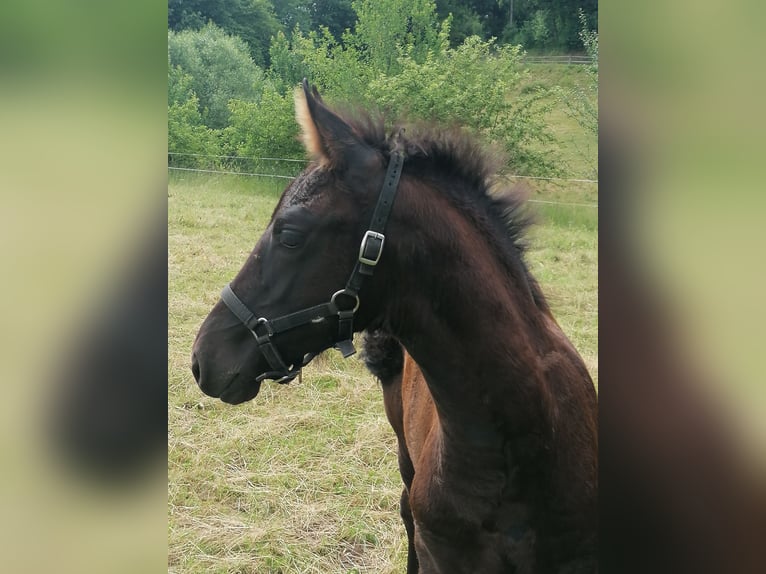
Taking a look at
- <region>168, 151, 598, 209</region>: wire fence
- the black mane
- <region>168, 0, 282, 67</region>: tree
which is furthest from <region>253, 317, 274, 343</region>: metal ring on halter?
<region>168, 151, 598, 209</region>: wire fence

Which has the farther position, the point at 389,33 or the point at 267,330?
the point at 389,33

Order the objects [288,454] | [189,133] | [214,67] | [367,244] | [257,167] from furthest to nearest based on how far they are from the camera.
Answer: [257,167], [288,454], [189,133], [214,67], [367,244]

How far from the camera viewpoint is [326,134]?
1761 millimetres

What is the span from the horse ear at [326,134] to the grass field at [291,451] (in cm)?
100

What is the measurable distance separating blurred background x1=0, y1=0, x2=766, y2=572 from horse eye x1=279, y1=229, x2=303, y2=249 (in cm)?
98

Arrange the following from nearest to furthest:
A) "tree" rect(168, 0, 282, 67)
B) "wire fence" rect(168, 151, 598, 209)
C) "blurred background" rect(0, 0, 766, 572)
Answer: "blurred background" rect(0, 0, 766, 572) → "tree" rect(168, 0, 282, 67) → "wire fence" rect(168, 151, 598, 209)

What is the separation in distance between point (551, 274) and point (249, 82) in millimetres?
2197

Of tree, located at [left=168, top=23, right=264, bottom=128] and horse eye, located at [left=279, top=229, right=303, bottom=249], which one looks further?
tree, located at [left=168, top=23, right=264, bottom=128]

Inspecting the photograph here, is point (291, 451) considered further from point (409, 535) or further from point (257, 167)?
point (257, 167)

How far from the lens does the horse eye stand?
5.65 feet

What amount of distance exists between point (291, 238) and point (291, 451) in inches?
111

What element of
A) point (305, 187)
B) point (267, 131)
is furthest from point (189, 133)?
point (305, 187)

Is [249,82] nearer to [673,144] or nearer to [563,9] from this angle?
[563,9]

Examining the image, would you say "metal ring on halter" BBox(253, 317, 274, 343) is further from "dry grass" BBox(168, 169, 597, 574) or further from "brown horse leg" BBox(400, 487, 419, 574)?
"brown horse leg" BBox(400, 487, 419, 574)
